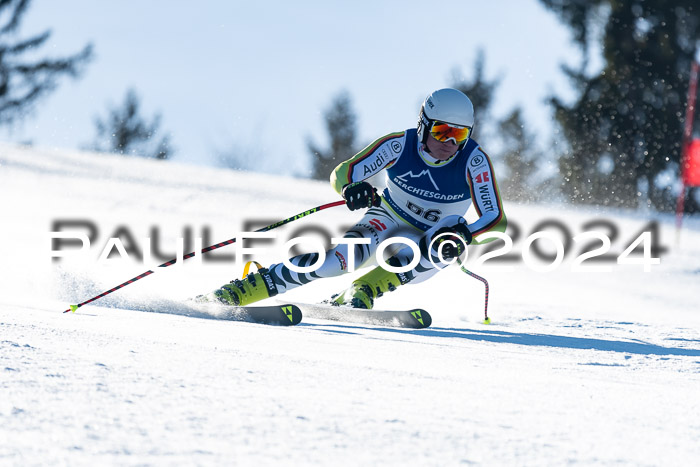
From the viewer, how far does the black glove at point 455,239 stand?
4.47 metres

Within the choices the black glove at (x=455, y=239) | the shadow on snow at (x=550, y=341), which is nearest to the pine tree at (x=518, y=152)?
the black glove at (x=455, y=239)

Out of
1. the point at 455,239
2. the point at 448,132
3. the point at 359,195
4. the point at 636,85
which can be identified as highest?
the point at 636,85

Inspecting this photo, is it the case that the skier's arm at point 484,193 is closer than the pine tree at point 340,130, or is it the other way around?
the skier's arm at point 484,193

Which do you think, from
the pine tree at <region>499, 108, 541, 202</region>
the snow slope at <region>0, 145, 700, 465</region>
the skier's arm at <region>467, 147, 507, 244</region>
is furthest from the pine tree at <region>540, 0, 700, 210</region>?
the skier's arm at <region>467, 147, 507, 244</region>

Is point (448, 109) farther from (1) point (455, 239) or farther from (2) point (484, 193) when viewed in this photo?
(1) point (455, 239)

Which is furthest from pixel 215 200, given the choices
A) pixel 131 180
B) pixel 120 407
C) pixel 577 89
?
pixel 120 407

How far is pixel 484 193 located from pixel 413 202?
1.38 ft

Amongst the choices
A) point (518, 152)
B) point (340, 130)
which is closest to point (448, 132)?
point (518, 152)

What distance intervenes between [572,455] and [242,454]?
0.69 meters

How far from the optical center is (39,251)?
7.81 meters

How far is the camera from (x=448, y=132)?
15.2 ft

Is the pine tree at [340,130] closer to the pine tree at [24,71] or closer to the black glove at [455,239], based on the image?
the pine tree at [24,71]

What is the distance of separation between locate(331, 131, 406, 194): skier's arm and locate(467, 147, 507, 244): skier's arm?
0.43 m

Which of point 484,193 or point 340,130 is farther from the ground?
point 340,130
